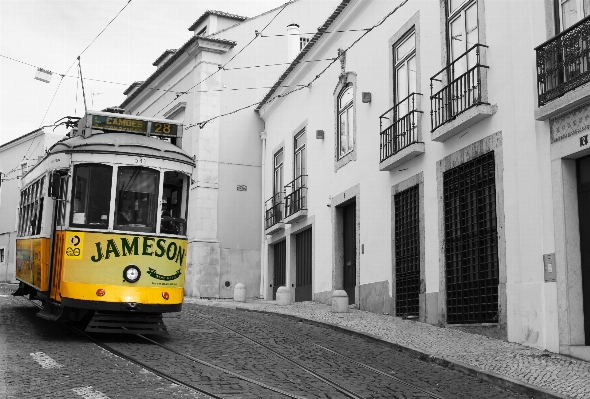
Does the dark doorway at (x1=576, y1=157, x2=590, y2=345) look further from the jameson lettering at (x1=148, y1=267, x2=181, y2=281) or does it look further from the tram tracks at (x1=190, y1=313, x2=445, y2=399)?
the jameson lettering at (x1=148, y1=267, x2=181, y2=281)

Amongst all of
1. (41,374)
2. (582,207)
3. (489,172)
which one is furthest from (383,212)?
(41,374)

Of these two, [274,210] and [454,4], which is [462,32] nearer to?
[454,4]

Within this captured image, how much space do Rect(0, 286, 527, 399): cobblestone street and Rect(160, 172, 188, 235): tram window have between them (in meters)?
1.60

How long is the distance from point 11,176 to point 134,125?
Result: 28791 millimetres

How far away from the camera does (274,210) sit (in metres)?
23.0

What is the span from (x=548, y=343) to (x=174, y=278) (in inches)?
201

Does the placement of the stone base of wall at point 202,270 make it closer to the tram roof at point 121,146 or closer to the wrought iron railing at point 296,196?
the wrought iron railing at point 296,196

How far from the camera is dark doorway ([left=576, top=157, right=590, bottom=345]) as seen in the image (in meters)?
9.78

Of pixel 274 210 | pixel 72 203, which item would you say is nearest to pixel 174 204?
pixel 72 203

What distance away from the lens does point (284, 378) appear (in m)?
8.06

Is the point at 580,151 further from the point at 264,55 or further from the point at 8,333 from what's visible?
the point at 264,55

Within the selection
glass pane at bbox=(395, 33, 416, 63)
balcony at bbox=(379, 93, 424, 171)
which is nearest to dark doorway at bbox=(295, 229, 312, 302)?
balcony at bbox=(379, 93, 424, 171)

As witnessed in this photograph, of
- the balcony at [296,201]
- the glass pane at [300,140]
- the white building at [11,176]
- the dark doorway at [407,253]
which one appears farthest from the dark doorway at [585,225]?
the white building at [11,176]

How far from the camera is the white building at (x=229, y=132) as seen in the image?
2403cm
